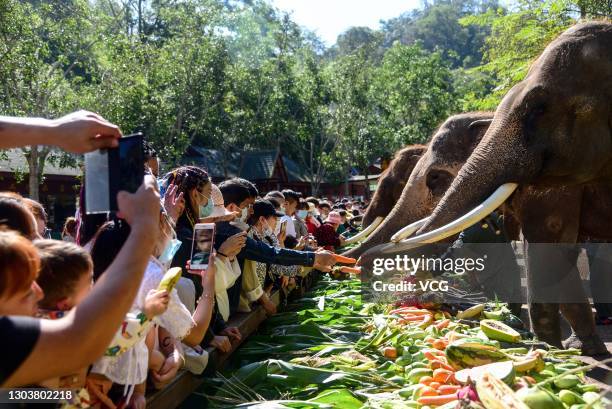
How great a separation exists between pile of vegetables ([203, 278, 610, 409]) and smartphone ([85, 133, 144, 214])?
197cm

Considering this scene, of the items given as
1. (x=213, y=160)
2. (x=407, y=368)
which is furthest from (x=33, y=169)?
(x=213, y=160)

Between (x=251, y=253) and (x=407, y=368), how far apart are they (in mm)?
1610

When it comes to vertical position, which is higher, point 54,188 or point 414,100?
point 414,100

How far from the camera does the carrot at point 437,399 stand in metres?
3.73

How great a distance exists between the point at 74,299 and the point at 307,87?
43.0 metres

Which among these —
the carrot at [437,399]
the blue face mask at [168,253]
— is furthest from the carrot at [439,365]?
the blue face mask at [168,253]

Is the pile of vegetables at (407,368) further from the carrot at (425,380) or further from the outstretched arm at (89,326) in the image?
the outstretched arm at (89,326)

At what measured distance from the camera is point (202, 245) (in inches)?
153

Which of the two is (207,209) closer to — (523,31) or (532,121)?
(532,121)

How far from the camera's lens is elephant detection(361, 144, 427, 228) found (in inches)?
416

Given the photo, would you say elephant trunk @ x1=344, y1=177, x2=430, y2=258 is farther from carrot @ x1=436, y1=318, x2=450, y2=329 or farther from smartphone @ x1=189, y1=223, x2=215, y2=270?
smartphone @ x1=189, y1=223, x2=215, y2=270

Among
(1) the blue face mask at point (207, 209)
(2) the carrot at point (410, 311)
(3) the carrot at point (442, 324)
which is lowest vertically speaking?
(2) the carrot at point (410, 311)

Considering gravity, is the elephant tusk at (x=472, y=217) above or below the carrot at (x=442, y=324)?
above

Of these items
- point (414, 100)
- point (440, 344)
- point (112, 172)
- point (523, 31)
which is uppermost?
point (414, 100)
